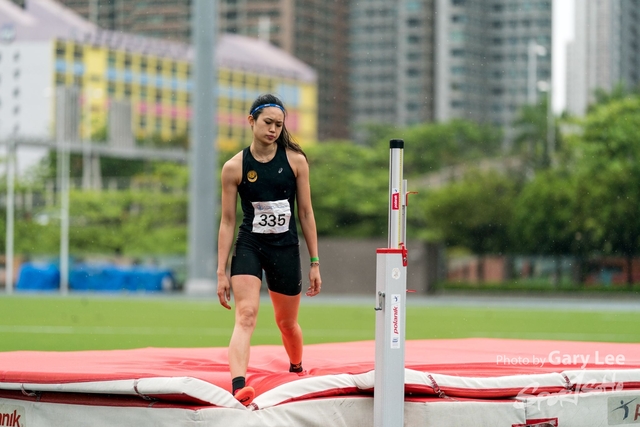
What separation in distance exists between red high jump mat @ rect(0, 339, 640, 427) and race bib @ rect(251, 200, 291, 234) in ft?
2.62

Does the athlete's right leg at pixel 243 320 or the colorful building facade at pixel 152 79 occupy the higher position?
the colorful building facade at pixel 152 79

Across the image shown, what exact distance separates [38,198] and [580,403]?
125 ft

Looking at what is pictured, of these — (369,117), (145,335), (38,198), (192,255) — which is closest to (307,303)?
(192,255)

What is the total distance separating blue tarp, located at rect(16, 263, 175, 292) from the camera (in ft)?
124

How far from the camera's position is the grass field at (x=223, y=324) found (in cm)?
1473

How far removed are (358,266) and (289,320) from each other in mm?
34060

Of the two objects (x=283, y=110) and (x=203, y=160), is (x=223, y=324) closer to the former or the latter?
(x=203, y=160)

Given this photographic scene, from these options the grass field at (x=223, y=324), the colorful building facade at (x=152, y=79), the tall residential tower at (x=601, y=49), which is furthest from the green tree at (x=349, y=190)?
the grass field at (x=223, y=324)

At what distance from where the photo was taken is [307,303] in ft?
90.4

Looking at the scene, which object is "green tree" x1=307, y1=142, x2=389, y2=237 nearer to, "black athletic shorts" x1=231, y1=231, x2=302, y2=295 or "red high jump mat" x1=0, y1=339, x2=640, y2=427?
"red high jump mat" x1=0, y1=339, x2=640, y2=427

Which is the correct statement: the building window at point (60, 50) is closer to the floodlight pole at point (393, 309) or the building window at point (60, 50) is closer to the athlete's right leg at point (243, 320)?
the athlete's right leg at point (243, 320)

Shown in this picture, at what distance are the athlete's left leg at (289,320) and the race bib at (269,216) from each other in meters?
0.36

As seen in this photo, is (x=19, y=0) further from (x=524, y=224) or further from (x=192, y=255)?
(x=524, y=224)
